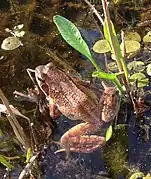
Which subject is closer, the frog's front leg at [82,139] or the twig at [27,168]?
the twig at [27,168]

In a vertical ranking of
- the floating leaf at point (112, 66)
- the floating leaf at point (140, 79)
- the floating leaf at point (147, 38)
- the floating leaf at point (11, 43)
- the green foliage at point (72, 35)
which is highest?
the green foliage at point (72, 35)

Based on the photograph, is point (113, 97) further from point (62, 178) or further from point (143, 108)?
point (62, 178)

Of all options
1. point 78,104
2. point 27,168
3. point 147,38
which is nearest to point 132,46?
point 147,38

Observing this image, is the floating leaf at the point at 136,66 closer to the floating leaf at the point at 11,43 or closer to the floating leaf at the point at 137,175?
the floating leaf at the point at 137,175

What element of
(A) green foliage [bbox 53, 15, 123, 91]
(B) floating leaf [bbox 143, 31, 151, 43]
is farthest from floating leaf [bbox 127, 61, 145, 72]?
(A) green foliage [bbox 53, 15, 123, 91]

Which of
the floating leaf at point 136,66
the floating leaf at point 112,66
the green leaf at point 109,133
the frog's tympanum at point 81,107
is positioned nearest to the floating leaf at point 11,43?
the frog's tympanum at point 81,107

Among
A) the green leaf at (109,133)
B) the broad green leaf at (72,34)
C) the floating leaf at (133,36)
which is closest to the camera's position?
the broad green leaf at (72,34)

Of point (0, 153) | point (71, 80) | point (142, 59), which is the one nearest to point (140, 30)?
point (142, 59)

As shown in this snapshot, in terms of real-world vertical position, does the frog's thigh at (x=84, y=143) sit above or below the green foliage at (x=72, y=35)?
below
